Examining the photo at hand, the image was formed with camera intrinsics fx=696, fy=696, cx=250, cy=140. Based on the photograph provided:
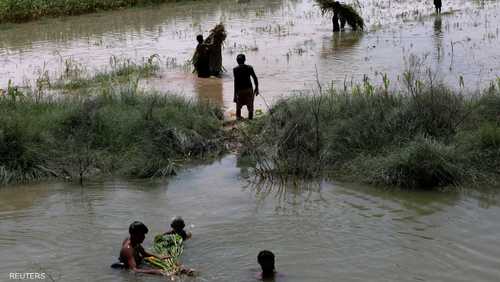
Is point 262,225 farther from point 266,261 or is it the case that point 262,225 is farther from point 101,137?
point 101,137

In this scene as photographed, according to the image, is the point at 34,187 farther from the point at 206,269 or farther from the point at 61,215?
the point at 206,269

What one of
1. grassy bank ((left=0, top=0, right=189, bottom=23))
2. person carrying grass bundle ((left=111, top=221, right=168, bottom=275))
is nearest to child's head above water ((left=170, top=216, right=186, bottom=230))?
person carrying grass bundle ((left=111, top=221, right=168, bottom=275))

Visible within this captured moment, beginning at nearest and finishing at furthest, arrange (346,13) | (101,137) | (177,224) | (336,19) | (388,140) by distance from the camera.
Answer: (177,224)
(388,140)
(101,137)
(346,13)
(336,19)

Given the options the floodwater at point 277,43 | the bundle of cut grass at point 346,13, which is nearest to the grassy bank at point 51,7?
the floodwater at point 277,43

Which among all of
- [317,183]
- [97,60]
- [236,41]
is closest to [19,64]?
[97,60]

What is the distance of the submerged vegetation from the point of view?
991 centimetres

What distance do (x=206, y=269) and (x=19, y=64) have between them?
45.7 ft

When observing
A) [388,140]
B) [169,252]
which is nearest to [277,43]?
[388,140]

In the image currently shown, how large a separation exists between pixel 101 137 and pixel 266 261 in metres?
5.05

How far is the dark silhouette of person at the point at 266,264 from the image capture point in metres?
6.35

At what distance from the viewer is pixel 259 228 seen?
25.7 ft

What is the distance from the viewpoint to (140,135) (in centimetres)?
1053

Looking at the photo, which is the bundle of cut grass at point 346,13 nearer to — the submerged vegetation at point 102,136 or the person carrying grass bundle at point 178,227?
the submerged vegetation at point 102,136

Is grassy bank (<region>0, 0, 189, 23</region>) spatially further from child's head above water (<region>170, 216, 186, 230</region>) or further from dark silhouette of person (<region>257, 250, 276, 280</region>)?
dark silhouette of person (<region>257, 250, 276, 280</region>)
